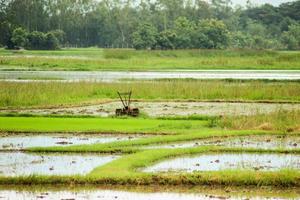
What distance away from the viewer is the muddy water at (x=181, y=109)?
2566cm

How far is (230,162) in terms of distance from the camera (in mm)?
15148

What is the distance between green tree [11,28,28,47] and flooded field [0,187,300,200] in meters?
80.9

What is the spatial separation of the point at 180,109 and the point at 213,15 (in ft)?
324

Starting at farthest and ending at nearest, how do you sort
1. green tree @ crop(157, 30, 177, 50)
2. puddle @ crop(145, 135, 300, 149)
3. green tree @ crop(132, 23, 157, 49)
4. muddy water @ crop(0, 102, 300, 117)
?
green tree @ crop(132, 23, 157, 49) < green tree @ crop(157, 30, 177, 50) < muddy water @ crop(0, 102, 300, 117) < puddle @ crop(145, 135, 300, 149)

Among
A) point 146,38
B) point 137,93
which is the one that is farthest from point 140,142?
point 146,38

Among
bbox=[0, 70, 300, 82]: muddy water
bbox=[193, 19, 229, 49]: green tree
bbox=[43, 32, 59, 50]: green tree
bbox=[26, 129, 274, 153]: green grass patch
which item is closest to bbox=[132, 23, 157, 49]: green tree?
bbox=[193, 19, 229, 49]: green tree

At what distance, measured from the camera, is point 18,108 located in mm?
27688

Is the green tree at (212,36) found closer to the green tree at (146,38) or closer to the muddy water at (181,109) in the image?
the green tree at (146,38)

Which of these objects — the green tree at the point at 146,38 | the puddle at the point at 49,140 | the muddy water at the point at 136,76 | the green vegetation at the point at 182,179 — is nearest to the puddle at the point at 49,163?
the green vegetation at the point at 182,179

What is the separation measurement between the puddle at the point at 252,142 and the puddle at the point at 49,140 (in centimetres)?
203

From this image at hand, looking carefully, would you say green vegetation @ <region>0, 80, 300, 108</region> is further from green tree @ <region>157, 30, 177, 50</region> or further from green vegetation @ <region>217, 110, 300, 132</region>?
green tree @ <region>157, 30, 177, 50</region>

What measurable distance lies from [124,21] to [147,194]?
333 feet

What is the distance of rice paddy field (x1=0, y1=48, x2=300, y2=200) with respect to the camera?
12.6m

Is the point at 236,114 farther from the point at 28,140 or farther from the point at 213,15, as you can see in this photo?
the point at 213,15
